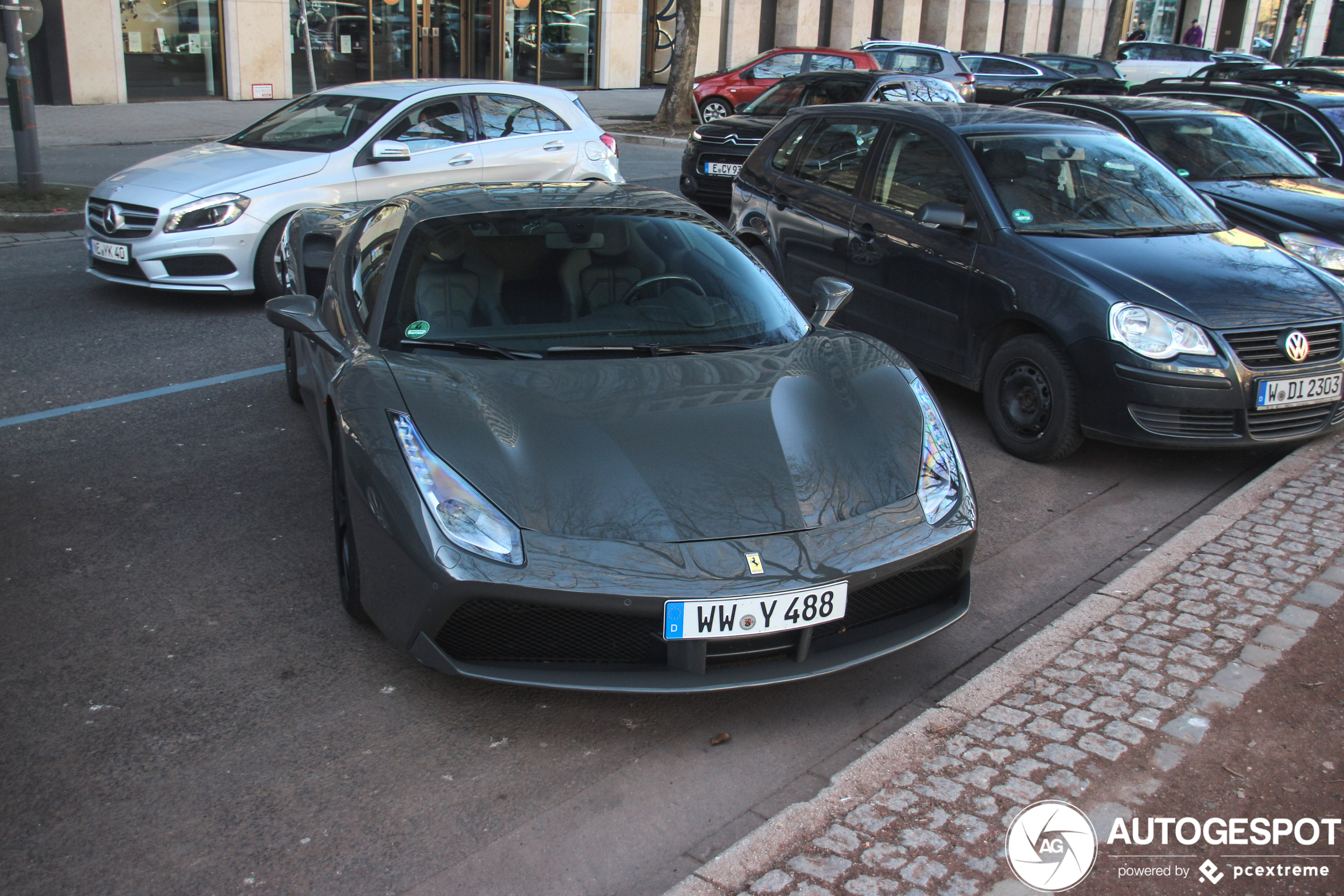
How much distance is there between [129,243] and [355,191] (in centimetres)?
165

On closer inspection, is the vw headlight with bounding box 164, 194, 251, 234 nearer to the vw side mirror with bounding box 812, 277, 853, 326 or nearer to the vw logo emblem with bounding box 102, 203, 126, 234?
the vw logo emblem with bounding box 102, 203, 126, 234

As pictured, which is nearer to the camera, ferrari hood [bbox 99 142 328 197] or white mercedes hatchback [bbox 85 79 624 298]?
white mercedes hatchback [bbox 85 79 624 298]

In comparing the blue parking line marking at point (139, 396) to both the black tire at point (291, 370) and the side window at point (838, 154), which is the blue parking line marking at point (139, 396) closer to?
the black tire at point (291, 370)

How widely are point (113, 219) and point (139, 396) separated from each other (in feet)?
7.99

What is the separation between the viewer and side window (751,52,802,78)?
21.7 m

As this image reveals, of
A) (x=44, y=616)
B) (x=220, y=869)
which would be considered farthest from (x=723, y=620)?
(x=44, y=616)

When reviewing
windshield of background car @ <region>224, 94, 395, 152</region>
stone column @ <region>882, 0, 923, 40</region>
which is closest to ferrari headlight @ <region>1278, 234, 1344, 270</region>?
windshield of background car @ <region>224, 94, 395, 152</region>

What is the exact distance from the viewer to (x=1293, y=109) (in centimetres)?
1116

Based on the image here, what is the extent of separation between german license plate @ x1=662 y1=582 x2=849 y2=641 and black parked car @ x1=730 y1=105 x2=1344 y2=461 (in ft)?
9.14

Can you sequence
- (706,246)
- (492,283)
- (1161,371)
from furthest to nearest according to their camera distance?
(1161,371) → (706,246) → (492,283)

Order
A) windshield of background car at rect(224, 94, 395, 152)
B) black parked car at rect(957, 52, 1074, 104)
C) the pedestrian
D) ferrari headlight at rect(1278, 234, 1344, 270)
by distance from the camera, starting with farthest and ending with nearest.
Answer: the pedestrian < black parked car at rect(957, 52, 1074, 104) < windshield of background car at rect(224, 94, 395, 152) < ferrari headlight at rect(1278, 234, 1344, 270)

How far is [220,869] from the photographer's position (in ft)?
9.34

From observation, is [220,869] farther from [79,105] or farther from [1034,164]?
[79,105]

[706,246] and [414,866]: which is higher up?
[706,246]
